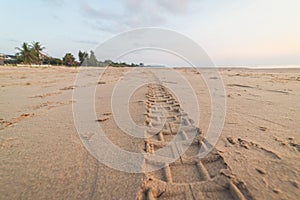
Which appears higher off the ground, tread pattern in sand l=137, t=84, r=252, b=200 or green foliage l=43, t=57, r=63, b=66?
tread pattern in sand l=137, t=84, r=252, b=200

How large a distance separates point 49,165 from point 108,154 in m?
0.59

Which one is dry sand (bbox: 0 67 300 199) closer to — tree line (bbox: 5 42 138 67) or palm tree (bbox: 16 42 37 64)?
tree line (bbox: 5 42 138 67)

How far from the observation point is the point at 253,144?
6.54 feet

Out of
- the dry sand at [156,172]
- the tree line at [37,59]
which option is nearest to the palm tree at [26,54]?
the tree line at [37,59]

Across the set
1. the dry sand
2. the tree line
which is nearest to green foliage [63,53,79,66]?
the tree line

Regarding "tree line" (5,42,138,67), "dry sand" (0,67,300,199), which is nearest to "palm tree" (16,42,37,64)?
"tree line" (5,42,138,67)

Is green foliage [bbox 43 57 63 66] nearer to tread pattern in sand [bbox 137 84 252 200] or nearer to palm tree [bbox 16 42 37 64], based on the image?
palm tree [bbox 16 42 37 64]

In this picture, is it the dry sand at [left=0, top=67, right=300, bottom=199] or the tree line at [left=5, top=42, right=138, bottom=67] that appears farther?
the tree line at [left=5, top=42, right=138, bottom=67]

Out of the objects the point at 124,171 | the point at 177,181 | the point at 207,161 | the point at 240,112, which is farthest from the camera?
the point at 240,112


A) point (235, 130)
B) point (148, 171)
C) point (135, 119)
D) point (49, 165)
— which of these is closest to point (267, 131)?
point (235, 130)

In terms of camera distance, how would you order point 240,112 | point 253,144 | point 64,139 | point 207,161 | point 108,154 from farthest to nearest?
point 240,112, point 64,139, point 253,144, point 108,154, point 207,161

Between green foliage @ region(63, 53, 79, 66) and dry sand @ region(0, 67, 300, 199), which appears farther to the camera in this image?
green foliage @ region(63, 53, 79, 66)

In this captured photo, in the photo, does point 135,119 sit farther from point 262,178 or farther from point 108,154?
point 262,178

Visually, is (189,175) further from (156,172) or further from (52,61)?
(52,61)
